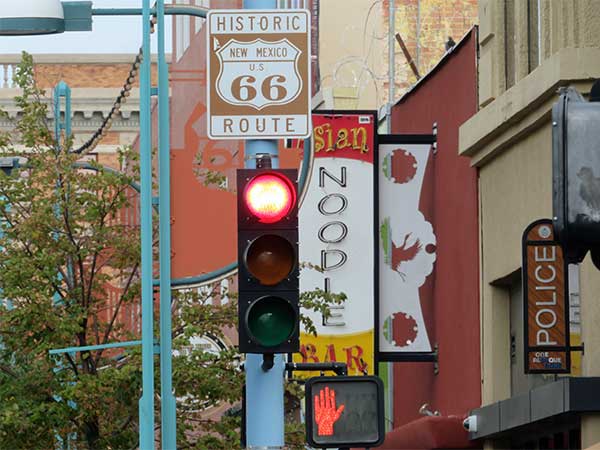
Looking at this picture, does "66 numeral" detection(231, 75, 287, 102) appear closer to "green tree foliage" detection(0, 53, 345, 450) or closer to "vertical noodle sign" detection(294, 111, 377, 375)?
"vertical noodle sign" detection(294, 111, 377, 375)

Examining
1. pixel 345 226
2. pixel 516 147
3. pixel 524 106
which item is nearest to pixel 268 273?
pixel 524 106

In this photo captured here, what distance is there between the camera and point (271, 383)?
30.1 feet

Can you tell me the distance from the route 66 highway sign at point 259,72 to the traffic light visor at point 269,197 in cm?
103

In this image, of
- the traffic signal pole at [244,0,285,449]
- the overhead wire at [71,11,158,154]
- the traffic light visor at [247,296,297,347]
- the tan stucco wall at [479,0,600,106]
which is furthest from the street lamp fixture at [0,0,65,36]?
the traffic light visor at [247,296,297,347]

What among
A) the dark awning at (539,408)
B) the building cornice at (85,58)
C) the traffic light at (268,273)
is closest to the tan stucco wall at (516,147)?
the dark awning at (539,408)

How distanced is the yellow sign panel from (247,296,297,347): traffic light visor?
38.6 feet

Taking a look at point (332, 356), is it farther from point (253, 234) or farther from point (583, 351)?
point (253, 234)

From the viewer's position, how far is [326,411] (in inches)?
328

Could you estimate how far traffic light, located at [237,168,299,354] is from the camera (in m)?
8.12

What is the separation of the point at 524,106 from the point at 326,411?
7.54 m

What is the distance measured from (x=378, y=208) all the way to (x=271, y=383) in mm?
11186

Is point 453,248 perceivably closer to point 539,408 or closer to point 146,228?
point 146,228

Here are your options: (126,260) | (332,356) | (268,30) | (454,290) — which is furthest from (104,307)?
(268,30)

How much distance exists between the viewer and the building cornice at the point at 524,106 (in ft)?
44.9
